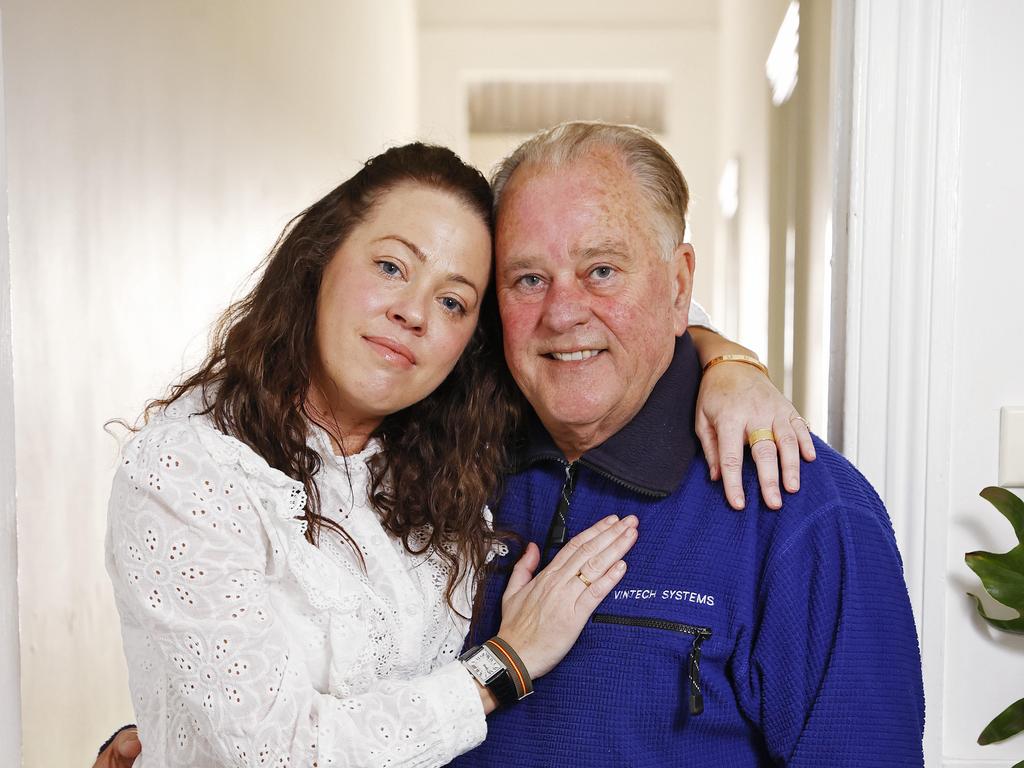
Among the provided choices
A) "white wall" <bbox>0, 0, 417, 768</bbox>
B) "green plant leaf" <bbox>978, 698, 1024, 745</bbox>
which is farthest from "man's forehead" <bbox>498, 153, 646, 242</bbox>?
"green plant leaf" <bbox>978, 698, 1024, 745</bbox>

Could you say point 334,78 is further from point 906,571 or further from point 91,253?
point 906,571

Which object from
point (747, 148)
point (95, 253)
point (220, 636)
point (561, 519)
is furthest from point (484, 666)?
point (747, 148)

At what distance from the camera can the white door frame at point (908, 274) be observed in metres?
1.55

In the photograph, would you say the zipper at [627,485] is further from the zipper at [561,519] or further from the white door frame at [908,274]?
the white door frame at [908,274]

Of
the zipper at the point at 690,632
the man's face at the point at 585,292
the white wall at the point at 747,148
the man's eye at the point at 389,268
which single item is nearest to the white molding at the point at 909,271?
the man's face at the point at 585,292

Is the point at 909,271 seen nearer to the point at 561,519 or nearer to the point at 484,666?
the point at 561,519

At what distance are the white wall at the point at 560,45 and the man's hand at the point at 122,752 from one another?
16.6ft

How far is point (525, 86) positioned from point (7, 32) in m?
5.34

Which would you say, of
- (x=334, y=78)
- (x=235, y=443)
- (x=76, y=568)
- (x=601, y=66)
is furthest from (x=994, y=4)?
(x=601, y=66)

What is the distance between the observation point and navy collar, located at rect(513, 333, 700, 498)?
144 centimetres

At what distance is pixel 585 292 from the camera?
148 cm

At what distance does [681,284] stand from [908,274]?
1.16ft

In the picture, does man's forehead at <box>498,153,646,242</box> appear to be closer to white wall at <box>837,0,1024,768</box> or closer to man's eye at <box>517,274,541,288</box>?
man's eye at <box>517,274,541,288</box>

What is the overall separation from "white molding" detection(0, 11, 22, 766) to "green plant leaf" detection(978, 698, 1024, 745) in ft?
4.59
